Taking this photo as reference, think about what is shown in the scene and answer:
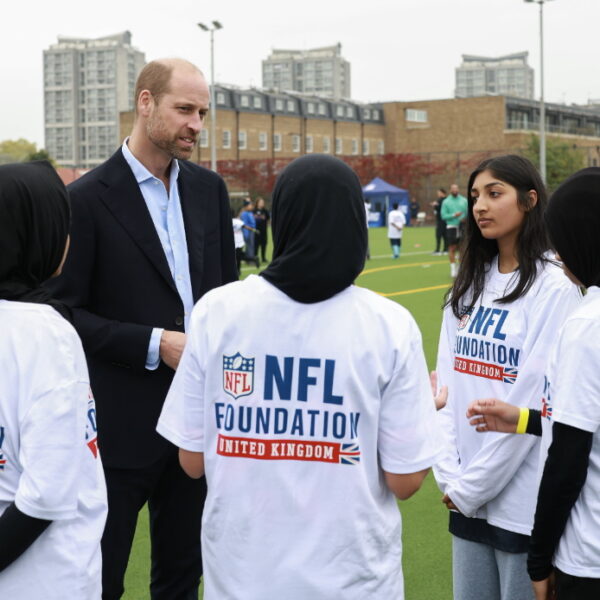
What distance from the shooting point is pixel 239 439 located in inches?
86.3

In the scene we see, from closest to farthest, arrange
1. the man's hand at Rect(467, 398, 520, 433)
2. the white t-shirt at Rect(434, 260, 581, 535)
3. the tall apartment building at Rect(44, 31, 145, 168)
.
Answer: the man's hand at Rect(467, 398, 520, 433) → the white t-shirt at Rect(434, 260, 581, 535) → the tall apartment building at Rect(44, 31, 145, 168)

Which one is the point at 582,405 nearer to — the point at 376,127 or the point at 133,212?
the point at 133,212

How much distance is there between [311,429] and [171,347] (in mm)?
1118

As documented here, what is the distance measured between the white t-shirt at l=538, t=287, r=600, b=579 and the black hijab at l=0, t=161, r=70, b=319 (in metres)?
1.26

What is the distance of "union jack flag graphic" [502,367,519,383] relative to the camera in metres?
2.97

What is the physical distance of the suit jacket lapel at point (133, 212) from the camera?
3.28m

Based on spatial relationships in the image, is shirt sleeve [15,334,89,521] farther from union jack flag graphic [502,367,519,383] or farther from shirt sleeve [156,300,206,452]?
union jack flag graphic [502,367,519,383]

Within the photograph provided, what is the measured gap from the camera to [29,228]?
214 centimetres

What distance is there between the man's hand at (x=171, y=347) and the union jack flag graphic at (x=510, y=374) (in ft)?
3.62

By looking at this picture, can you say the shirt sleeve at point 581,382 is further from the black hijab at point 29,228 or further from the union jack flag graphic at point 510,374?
the black hijab at point 29,228

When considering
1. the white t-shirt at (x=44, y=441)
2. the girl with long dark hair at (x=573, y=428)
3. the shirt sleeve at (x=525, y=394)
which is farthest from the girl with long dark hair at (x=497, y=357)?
the white t-shirt at (x=44, y=441)

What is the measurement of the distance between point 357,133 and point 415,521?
3330 inches

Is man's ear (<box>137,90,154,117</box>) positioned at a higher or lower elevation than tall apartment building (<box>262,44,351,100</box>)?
lower

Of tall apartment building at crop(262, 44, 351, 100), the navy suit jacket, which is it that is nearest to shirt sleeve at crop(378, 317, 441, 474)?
the navy suit jacket
